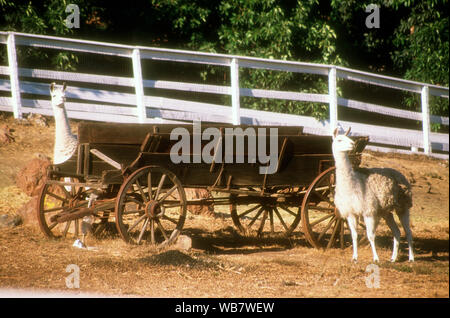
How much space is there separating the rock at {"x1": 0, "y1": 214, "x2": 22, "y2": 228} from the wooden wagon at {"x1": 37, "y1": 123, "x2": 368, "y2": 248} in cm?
75

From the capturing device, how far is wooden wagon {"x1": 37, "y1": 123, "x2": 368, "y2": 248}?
8.26m

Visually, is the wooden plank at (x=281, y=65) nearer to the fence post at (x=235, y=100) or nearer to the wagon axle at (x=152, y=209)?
the fence post at (x=235, y=100)

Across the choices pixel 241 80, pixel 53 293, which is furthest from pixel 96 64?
pixel 53 293

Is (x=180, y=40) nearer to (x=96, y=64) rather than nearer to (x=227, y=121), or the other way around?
(x=96, y=64)

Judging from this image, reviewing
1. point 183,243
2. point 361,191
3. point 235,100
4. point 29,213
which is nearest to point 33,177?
point 29,213

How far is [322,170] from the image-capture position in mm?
9234

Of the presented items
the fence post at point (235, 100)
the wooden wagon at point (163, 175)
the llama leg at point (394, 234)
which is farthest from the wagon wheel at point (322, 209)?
the fence post at point (235, 100)

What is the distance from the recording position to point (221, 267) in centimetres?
766

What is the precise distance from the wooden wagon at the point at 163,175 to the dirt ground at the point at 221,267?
396mm

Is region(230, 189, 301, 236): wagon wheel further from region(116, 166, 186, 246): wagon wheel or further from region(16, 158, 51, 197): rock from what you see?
region(16, 158, 51, 197): rock

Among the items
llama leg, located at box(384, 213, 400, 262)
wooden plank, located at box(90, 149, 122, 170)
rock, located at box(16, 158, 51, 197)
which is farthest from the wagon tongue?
llama leg, located at box(384, 213, 400, 262)

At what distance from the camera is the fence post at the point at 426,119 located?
15516 millimetres

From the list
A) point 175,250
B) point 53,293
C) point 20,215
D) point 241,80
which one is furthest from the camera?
point 241,80

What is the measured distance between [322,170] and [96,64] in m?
8.47
